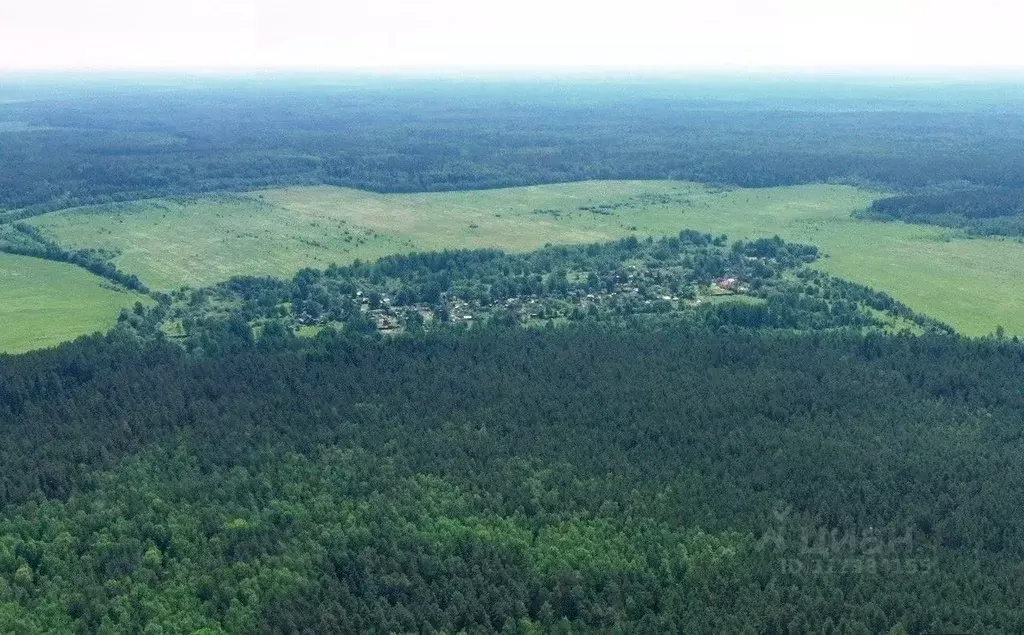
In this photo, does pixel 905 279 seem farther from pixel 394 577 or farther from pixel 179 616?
pixel 179 616

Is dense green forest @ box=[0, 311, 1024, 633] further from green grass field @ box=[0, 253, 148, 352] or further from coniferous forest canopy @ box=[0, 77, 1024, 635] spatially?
green grass field @ box=[0, 253, 148, 352]

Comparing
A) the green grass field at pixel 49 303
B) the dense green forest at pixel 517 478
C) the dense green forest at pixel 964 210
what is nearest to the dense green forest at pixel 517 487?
the dense green forest at pixel 517 478

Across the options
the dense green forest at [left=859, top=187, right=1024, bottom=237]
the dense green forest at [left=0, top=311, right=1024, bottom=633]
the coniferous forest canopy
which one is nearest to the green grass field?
the coniferous forest canopy

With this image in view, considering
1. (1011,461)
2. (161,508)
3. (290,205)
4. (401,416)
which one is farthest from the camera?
(290,205)

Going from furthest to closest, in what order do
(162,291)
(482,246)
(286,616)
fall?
(482,246) < (162,291) < (286,616)

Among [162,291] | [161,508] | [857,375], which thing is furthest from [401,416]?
[162,291]

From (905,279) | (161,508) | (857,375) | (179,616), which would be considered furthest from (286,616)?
(905,279)

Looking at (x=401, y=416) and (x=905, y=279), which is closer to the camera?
(x=401, y=416)

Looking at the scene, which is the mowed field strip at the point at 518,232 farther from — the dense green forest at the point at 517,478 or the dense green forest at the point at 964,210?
the dense green forest at the point at 517,478

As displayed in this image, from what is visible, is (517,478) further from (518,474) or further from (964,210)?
(964,210)
